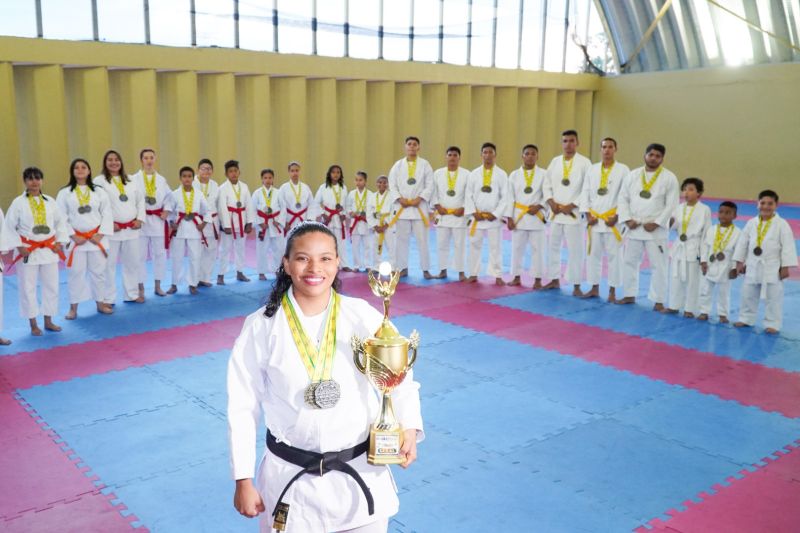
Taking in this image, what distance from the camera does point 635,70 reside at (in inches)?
872

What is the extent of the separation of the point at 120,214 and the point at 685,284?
668 cm

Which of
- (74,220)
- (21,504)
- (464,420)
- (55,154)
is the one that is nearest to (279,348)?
(21,504)

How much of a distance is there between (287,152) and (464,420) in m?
12.7

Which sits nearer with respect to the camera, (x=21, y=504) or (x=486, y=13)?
(x=21, y=504)

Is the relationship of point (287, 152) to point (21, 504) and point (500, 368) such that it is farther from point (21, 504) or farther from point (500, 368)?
point (21, 504)

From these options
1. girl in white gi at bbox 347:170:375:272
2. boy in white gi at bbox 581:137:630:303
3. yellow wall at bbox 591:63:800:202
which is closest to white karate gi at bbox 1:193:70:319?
girl in white gi at bbox 347:170:375:272

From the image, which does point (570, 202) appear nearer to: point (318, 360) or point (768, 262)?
point (768, 262)

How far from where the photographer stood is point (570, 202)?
8945 millimetres

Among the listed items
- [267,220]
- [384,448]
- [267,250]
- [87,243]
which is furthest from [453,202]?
[384,448]

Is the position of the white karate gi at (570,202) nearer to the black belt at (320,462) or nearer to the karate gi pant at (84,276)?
the karate gi pant at (84,276)

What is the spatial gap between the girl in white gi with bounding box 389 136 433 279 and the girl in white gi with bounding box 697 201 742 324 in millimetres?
3947

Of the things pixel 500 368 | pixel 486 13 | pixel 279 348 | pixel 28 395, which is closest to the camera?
pixel 279 348

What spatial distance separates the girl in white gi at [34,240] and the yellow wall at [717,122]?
61.1ft

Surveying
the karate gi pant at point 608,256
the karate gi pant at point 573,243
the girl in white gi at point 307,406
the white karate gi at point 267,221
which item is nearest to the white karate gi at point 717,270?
the karate gi pant at point 608,256
